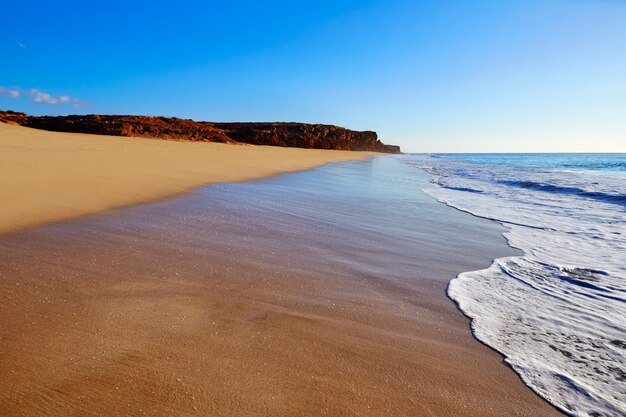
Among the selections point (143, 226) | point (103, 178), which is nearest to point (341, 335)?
point (143, 226)

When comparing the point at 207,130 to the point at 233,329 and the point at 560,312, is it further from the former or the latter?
the point at 560,312

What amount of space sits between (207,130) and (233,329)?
3785 centimetres

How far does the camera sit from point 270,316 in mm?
2188

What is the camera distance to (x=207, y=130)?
37.2 m

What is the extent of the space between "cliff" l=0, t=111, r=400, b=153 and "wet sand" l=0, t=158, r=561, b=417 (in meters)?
31.0

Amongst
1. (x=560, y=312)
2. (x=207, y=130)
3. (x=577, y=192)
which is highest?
(x=207, y=130)

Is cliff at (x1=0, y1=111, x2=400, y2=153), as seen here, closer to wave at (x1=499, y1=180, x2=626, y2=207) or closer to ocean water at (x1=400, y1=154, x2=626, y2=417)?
wave at (x1=499, y1=180, x2=626, y2=207)

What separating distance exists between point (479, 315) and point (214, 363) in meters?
1.79

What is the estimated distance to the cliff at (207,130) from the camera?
1238 inches

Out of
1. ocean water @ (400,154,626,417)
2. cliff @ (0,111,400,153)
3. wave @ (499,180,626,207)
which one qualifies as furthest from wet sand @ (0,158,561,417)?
cliff @ (0,111,400,153)

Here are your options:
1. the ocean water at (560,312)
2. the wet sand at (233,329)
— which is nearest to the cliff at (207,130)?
the wet sand at (233,329)

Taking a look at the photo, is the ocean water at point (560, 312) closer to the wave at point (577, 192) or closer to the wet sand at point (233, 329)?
the wet sand at point (233, 329)

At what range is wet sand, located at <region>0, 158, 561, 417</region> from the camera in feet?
4.83

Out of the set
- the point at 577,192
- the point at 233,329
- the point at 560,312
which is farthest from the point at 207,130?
the point at 560,312
